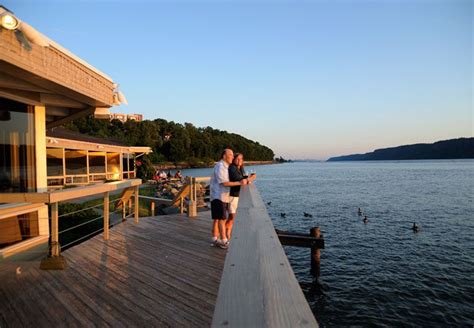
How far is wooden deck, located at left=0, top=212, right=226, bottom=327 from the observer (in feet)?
11.2

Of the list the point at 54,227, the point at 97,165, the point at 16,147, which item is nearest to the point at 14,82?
the point at 16,147

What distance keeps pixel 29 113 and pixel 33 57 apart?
2.48 metres

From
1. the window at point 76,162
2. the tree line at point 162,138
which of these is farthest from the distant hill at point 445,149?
the window at point 76,162

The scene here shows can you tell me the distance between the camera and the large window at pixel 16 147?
547 cm

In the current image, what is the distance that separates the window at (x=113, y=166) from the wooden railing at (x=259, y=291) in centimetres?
2199

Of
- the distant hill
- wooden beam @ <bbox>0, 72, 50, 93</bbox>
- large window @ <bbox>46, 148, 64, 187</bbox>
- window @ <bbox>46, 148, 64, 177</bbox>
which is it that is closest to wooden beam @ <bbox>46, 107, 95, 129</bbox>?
wooden beam @ <bbox>0, 72, 50, 93</bbox>

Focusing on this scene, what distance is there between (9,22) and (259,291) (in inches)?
165

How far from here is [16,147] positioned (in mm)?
5789

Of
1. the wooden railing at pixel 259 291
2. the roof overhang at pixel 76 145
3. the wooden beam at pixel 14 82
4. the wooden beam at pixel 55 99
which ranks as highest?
the wooden beam at pixel 55 99

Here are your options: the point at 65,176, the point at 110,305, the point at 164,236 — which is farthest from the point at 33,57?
the point at 65,176

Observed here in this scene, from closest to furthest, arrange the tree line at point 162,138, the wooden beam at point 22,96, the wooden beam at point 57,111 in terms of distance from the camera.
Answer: the wooden beam at point 22,96 → the wooden beam at point 57,111 → the tree line at point 162,138

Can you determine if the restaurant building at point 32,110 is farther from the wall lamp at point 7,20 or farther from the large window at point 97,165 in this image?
the large window at point 97,165

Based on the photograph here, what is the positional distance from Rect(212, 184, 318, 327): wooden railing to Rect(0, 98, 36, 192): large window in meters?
5.77

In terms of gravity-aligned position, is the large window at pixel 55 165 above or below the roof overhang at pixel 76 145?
below
